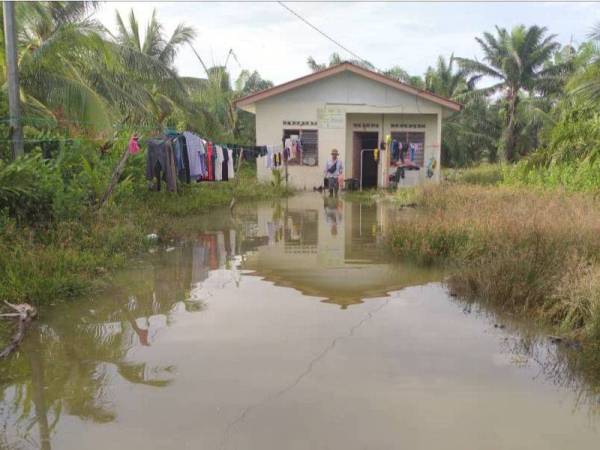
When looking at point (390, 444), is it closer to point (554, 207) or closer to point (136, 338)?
point (136, 338)

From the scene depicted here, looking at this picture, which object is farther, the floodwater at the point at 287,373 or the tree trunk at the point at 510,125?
the tree trunk at the point at 510,125

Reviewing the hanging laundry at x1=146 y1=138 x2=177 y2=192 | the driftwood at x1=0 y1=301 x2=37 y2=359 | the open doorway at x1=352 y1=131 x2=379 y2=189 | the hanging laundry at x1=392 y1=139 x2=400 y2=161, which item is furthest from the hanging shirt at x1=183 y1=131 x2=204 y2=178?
the open doorway at x1=352 y1=131 x2=379 y2=189

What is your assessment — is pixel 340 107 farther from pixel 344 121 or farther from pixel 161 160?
pixel 161 160

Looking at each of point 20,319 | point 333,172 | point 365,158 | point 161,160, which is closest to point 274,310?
point 20,319

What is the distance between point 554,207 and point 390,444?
20.4 ft

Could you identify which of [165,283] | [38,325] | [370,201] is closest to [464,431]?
[38,325]

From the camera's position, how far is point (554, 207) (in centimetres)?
842

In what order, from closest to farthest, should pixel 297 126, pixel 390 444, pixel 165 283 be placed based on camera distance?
1. pixel 390 444
2. pixel 165 283
3. pixel 297 126

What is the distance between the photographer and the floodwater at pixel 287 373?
11.1 feet

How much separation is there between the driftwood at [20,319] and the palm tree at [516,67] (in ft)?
95.3

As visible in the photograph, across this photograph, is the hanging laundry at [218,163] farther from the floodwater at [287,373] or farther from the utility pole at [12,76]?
the floodwater at [287,373]

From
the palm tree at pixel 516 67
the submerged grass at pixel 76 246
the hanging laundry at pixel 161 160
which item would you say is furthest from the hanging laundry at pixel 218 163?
the palm tree at pixel 516 67

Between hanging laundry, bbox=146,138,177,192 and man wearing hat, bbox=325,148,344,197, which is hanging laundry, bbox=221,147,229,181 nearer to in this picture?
hanging laundry, bbox=146,138,177,192

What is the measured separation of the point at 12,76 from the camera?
810cm
